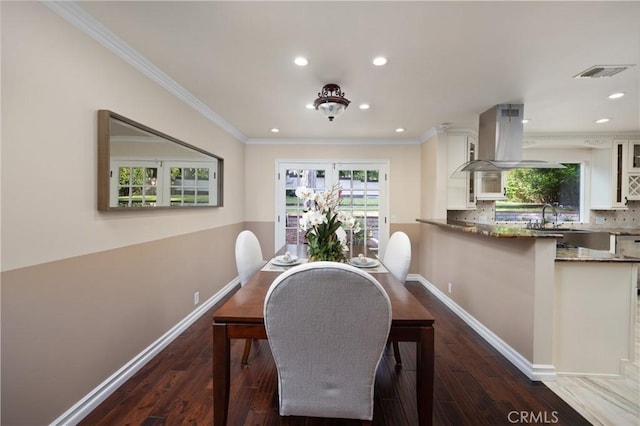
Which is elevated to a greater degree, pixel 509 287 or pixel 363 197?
pixel 363 197

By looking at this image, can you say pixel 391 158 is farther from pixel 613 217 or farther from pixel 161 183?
pixel 613 217

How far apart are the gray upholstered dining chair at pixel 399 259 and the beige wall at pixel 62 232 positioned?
2010 millimetres

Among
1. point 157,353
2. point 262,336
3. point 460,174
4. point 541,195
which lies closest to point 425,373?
point 262,336

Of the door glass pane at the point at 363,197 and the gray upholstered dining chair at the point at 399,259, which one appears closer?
the gray upholstered dining chair at the point at 399,259

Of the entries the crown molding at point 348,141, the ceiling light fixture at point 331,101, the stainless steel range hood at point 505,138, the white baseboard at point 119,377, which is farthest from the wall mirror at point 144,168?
the stainless steel range hood at point 505,138

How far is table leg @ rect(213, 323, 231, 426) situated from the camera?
1299 mm

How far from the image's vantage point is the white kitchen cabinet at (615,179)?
4.08m

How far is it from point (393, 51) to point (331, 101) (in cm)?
57

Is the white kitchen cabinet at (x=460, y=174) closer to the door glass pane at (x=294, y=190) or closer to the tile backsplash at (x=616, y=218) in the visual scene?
the door glass pane at (x=294, y=190)

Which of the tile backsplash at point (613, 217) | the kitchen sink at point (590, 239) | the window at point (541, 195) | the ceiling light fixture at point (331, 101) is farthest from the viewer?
the window at point (541, 195)

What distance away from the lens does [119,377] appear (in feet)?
6.29

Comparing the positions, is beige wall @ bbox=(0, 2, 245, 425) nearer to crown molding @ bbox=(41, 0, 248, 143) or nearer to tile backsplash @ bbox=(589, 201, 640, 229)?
crown molding @ bbox=(41, 0, 248, 143)

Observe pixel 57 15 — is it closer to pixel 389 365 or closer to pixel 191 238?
pixel 191 238

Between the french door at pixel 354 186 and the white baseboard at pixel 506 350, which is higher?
the french door at pixel 354 186
